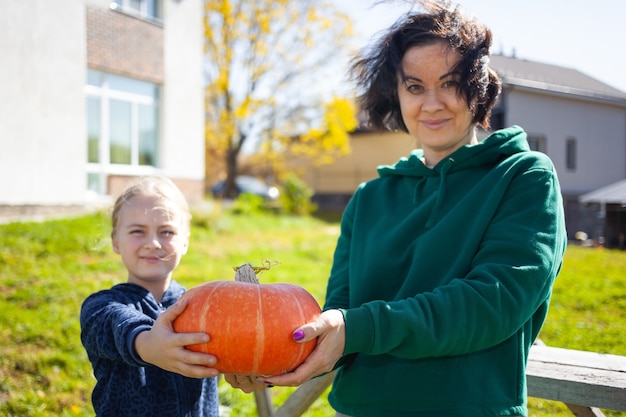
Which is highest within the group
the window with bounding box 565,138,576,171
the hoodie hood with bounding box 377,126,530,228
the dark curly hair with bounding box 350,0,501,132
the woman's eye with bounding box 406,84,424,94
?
the window with bounding box 565,138,576,171

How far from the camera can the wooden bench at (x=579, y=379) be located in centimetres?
234

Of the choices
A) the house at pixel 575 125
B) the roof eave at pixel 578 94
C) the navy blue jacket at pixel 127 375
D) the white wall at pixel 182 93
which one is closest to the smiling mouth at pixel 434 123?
the navy blue jacket at pixel 127 375

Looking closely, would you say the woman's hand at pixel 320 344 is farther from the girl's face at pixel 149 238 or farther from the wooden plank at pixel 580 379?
the wooden plank at pixel 580 379

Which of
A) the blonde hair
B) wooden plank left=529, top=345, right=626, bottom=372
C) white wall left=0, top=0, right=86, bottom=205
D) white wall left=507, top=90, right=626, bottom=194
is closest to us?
the blonde hair

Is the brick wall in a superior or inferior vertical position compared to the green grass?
superior

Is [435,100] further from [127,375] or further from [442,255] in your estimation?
A: [127,375]

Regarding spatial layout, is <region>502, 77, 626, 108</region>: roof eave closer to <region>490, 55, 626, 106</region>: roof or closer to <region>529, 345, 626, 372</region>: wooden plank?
<region>490, 55, 626, 106</region>: roof

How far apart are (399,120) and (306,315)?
1045mm

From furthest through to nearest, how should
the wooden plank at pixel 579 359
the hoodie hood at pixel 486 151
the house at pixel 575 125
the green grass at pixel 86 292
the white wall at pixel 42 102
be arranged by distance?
1. the house at pixel 575 125
2. the white wall at pixel 42 102
3. the green grass at pixel 86 292
4. the wooden plank at pixel 579 359
5. the hoodie hood at pixel 486 151

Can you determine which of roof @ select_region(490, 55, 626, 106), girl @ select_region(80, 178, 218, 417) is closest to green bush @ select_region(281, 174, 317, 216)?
roof @ select_region(490, 55, 626, 106)

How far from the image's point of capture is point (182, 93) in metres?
15.0

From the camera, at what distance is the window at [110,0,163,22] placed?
13.2 m

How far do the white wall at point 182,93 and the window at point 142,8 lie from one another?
0.71 feet

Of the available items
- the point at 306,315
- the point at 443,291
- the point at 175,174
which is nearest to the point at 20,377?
the point at 306,315
